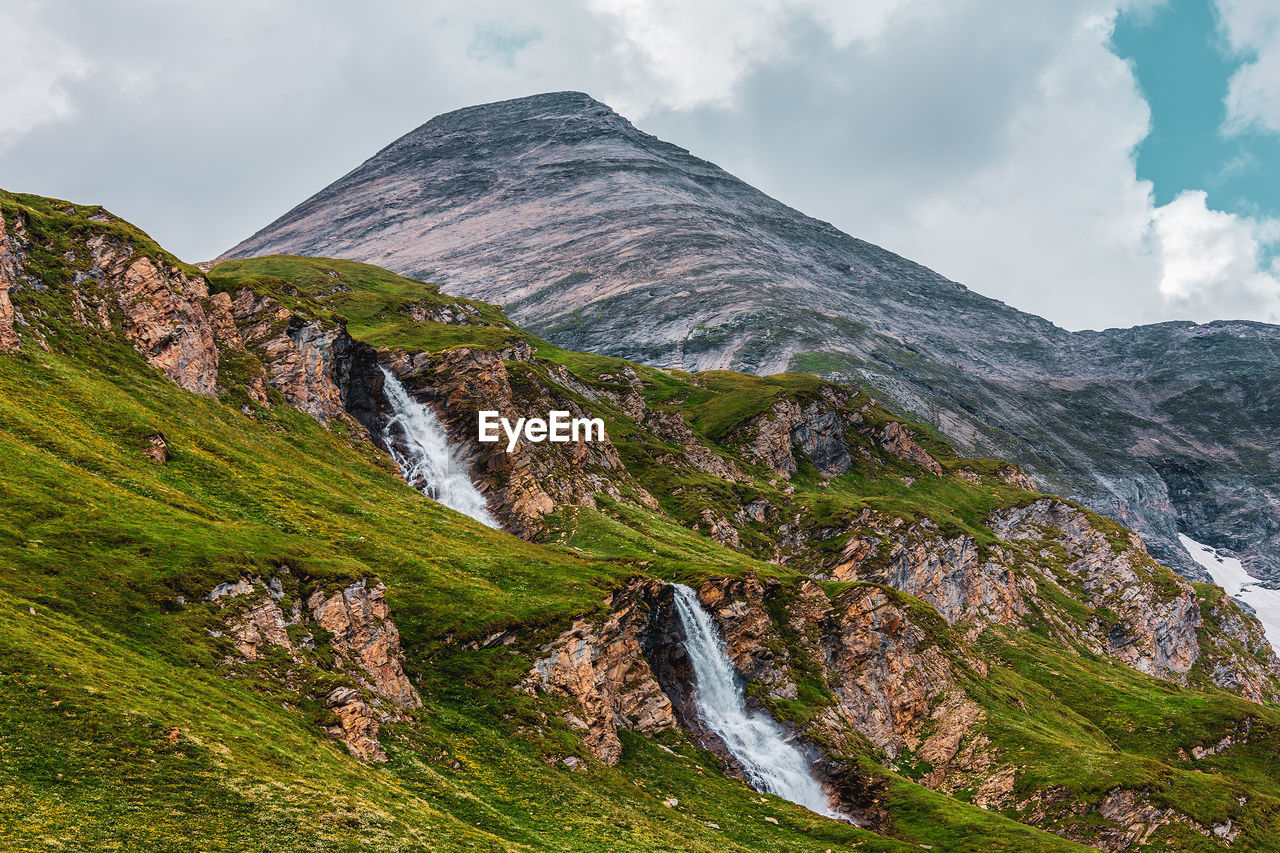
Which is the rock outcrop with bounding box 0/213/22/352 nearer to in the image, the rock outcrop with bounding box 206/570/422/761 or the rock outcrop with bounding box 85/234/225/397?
the rock outcrop with bounding box 85/234/225/397

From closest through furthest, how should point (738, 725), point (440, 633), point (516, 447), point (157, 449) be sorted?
point (440, 633) → point (157, 449) → point (738, 725) → point (516, 447)

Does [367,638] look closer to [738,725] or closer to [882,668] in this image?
[738,725]

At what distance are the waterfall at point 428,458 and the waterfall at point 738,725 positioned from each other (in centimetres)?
3670

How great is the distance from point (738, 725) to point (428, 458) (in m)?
62.7

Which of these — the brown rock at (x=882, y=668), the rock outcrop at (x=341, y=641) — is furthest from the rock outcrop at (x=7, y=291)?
the brown rock at (x=882, y=668)

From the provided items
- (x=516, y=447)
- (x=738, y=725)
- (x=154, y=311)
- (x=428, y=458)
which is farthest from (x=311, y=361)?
(x=738, y=725)

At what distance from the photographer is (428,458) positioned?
126125 mm

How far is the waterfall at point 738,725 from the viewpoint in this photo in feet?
267

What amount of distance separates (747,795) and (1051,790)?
3926 centimetres

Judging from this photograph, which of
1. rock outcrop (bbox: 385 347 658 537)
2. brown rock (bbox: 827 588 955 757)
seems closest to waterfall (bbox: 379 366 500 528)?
rock outcrop (bbox: 385 347 658 537)

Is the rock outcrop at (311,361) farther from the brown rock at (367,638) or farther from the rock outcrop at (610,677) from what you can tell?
the brown rock at (367,638)

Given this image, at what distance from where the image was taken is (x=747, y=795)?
71.4 metres

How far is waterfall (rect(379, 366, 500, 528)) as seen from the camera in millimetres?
120188

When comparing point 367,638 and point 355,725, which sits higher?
point 367,638
